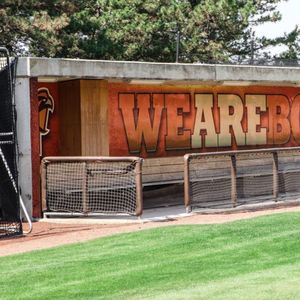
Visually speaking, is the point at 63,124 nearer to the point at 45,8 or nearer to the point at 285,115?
the point at 285,115

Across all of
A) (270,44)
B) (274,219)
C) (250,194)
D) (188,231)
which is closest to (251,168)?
(250,194)

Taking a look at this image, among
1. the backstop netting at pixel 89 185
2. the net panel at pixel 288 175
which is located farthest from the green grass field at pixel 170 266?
the net panel at pixel 288 175

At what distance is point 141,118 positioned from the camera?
1942 centimetres

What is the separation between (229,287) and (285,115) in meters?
14.9

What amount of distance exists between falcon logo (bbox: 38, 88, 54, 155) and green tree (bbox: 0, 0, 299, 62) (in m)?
16.1

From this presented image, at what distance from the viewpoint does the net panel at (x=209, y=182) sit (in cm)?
1662

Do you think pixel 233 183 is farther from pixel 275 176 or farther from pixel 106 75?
pixel 106 75

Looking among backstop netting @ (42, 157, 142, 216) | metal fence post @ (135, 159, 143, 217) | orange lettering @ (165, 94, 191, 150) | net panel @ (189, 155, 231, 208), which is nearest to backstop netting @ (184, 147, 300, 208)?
net panel @ (189, 155, 231, 208)

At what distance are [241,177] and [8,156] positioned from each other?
6.29m

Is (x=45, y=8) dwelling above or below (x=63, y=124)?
above

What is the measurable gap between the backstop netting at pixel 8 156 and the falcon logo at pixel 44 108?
2.05 metres

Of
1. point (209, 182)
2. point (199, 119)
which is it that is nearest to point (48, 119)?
point (209, 182)

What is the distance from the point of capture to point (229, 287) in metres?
8.60

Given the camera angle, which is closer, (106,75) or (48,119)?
(106,75)
